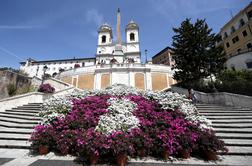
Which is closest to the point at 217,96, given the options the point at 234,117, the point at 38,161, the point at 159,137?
the point at 234,117

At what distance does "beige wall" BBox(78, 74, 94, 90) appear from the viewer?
23312 millimetres

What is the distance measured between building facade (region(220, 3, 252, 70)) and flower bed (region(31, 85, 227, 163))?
22.7 m

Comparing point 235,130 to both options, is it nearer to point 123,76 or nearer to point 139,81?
point 139,81

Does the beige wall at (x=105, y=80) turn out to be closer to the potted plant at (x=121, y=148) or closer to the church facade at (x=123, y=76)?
the church facade at (x=123, y=76)

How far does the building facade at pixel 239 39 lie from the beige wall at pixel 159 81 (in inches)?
466

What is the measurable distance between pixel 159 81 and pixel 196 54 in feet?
28.1

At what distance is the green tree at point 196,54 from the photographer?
15420 mm

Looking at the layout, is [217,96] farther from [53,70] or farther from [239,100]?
[53,70]

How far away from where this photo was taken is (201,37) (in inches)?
637

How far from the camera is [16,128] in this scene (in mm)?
6574

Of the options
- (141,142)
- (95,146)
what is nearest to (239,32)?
(141,142)

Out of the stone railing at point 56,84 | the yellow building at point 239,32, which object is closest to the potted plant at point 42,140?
the stone railing at point 56,84

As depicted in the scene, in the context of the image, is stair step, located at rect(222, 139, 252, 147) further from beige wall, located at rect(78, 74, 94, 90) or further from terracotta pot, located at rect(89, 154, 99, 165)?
beige wall, located at rect(78, 74, 94, 90)

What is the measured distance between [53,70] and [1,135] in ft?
213
